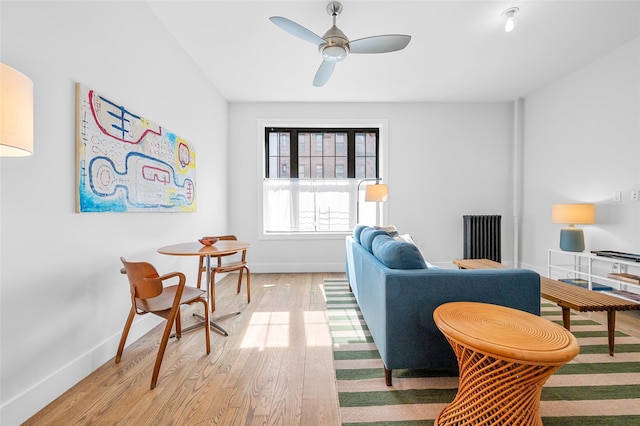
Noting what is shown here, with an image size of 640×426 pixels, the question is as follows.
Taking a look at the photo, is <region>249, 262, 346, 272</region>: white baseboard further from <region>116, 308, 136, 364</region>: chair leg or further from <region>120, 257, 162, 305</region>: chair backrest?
<region>120, 257, 162, 305</region>: chair backrest

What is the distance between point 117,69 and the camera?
204cm

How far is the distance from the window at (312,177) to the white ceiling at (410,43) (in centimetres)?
69

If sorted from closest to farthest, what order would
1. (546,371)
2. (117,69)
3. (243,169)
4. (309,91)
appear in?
1. (546,371)
2. (117,69)
3. (309,91)
4. (243,169)

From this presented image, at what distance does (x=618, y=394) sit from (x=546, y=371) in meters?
1.00

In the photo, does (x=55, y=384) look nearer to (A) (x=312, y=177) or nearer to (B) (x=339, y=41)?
(B) (x=339, y=41)

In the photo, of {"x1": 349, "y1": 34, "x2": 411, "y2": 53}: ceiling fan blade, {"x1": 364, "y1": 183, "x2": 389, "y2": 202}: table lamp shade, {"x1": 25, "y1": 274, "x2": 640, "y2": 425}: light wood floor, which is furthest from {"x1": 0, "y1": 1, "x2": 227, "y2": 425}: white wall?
{"x1": 364, "y1": 183, "x2": 389, "y2": 202}: table lamp shade

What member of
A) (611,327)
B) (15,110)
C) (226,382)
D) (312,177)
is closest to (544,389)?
(611,327)

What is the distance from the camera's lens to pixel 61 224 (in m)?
1.60

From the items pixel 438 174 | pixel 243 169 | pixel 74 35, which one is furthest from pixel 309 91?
pixel 74 35

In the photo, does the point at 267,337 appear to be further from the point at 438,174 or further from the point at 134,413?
the point at 438,174

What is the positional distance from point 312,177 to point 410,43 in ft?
7.76

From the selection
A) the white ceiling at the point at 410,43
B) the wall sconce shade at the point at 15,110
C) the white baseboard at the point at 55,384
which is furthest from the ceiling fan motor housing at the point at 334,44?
the white baseboard at the point at 55,384

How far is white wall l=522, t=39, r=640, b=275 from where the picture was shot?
116 inches

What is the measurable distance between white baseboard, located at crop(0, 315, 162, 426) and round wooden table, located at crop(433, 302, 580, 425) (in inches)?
79.4
